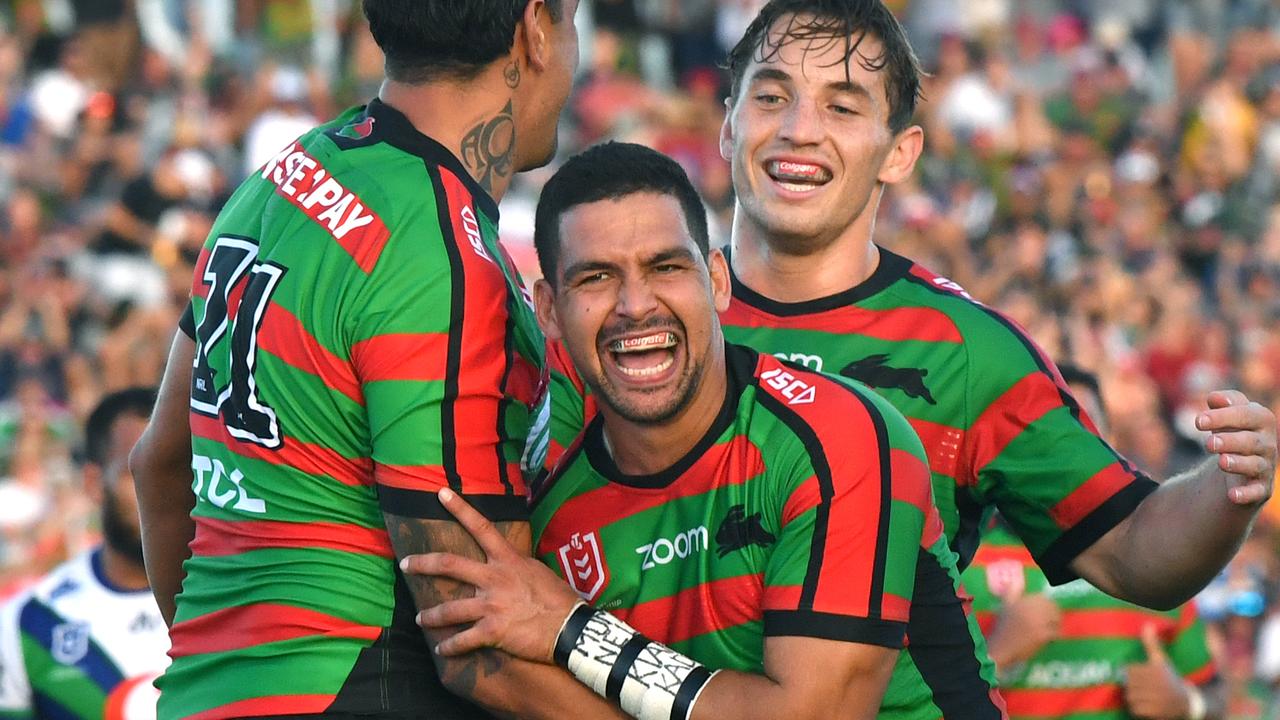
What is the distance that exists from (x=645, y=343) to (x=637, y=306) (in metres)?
0.08

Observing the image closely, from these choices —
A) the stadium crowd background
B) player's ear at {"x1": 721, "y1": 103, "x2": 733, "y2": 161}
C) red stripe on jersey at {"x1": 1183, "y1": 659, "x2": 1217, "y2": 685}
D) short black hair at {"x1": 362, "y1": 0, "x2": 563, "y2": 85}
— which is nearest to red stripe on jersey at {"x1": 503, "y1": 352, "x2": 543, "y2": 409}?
short black hair at {"x1": 362, "y1": 0, "x2": 563, "y2": 85}

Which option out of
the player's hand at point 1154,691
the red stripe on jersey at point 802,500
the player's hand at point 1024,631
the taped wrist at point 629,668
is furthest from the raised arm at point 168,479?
the player's hand at point 1154,691

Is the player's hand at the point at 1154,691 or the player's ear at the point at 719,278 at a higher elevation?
the player's ear at the point at 719,278

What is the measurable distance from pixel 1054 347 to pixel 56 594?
7780 mm

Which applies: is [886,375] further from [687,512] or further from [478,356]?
[478,356]

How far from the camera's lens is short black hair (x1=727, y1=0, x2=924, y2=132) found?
16.4 feet

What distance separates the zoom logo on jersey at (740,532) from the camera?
3.96 m

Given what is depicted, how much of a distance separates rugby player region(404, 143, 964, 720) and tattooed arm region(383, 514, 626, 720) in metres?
0.03

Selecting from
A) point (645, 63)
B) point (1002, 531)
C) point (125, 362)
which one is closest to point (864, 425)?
point (1002, 531)

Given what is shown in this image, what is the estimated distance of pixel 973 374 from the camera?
183 inches

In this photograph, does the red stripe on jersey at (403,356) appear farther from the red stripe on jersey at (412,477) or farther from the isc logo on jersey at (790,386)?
the isc logo on jersey at (790,386)

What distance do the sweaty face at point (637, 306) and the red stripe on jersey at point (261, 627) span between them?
73cm

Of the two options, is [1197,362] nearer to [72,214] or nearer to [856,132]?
[72,214]

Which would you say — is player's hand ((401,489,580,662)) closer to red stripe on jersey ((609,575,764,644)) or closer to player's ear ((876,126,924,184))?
red stripe on jersey ((609,575,764,644))
